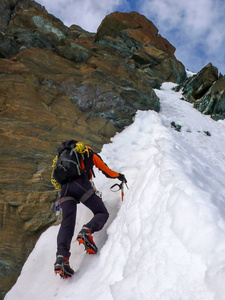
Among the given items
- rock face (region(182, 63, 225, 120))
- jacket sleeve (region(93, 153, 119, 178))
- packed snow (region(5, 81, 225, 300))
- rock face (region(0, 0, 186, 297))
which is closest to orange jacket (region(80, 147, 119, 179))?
jacket sleeve (region(93, 153, 119, 178))

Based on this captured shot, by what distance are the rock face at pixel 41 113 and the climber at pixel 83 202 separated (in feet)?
4.58

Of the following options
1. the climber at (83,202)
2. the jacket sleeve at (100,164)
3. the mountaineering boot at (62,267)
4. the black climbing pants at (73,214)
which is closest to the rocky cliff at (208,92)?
the jacket sleeve at (100,164)

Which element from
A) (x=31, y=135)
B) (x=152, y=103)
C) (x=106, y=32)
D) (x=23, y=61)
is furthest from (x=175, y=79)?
(x=31, y=135)

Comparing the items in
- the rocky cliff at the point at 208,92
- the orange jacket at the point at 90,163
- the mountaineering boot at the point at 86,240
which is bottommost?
the mountaineering boot at the point at 86,240

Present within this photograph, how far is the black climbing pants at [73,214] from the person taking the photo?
3084mm

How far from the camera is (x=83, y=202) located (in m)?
3.73

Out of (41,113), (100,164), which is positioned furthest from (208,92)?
(100,164)

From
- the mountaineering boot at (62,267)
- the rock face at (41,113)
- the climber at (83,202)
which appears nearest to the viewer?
the mountaineering boot at (62,267)

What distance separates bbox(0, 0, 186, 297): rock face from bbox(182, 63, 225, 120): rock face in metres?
5.81

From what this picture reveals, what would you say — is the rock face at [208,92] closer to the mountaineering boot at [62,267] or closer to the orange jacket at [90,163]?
the orange jacket at [90,163]

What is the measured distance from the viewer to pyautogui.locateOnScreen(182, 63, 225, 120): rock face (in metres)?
14.7

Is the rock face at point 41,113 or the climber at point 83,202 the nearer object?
the climber at point 83,202

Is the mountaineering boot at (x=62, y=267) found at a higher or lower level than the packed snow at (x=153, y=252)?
lower

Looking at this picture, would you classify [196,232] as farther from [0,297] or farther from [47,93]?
[47,93]
